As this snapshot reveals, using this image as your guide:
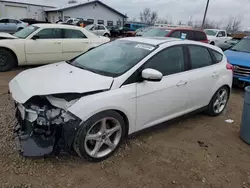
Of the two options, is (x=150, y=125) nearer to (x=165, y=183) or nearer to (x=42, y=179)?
(x=165, y=183)

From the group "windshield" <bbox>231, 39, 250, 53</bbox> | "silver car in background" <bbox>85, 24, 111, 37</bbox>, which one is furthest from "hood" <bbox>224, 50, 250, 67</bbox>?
"silver car in background" <bbox>85, 24, 111, 37</bbox>

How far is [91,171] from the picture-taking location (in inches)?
109

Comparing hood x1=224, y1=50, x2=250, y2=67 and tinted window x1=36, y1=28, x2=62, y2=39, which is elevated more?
tinted window x1=36, y1=28, x2=62, y2=39

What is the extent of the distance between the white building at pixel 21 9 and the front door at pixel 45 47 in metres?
30.9

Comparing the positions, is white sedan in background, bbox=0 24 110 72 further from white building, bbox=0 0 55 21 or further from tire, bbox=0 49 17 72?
white building, bbox=0 0 55 21

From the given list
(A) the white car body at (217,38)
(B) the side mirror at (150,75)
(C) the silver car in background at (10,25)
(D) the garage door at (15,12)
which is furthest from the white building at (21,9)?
(B) the side mirror at (150,75)

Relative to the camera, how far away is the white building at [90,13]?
35438mm

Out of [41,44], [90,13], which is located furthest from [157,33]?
[90,13]

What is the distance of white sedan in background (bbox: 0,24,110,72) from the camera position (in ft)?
23.2

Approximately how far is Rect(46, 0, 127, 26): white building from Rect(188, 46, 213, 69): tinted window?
112 feet

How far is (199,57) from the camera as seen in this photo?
13.2ft

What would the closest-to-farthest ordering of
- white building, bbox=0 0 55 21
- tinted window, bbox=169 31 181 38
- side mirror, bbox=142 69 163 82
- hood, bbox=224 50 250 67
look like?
side mirror, bbox=142 69 163 82
hood, bbox=224 50 250 67
tinted window, bbox=169 31 181 38
white building, bbox=0 0 55 21

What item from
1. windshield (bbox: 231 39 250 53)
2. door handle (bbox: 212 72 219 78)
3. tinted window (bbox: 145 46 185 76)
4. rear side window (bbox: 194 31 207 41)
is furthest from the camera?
rear side window (bbox: 194 31 207 41)

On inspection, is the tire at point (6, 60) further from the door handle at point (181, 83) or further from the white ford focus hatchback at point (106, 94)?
the door handle at point (181, 83)
